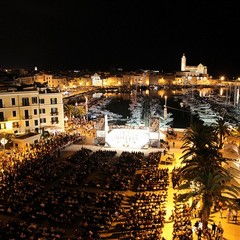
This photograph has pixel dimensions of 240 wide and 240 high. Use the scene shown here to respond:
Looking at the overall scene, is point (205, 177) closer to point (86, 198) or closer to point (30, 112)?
point (86, 198)

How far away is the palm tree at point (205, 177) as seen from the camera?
21.1 meters

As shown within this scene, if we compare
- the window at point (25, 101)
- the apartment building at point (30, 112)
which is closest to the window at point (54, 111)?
the apartment building at point (30, 112)

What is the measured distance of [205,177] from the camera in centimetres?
2166

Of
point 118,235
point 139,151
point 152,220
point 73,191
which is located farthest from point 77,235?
point 139,151

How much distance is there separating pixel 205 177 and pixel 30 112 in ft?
139

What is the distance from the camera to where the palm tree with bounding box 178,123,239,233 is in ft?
69.3

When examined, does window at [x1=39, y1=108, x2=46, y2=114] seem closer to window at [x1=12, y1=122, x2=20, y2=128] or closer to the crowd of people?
window at [x1=12, y1=122, x2=20, y2=128]

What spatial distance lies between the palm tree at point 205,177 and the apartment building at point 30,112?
109 ft

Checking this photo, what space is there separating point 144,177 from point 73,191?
27.9 ft

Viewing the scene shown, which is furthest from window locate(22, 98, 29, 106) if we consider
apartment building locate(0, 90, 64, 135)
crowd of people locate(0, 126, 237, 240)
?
crowd of people locate(0, 126, 237, 240)

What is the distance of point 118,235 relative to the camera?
23.2 metres

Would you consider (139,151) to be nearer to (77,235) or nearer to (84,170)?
(84,170)

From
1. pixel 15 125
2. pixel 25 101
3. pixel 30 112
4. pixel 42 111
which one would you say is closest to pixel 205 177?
pixel 15 125

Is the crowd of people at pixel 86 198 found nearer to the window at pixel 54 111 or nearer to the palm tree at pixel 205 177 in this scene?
the palm tree at pixel 205 177
